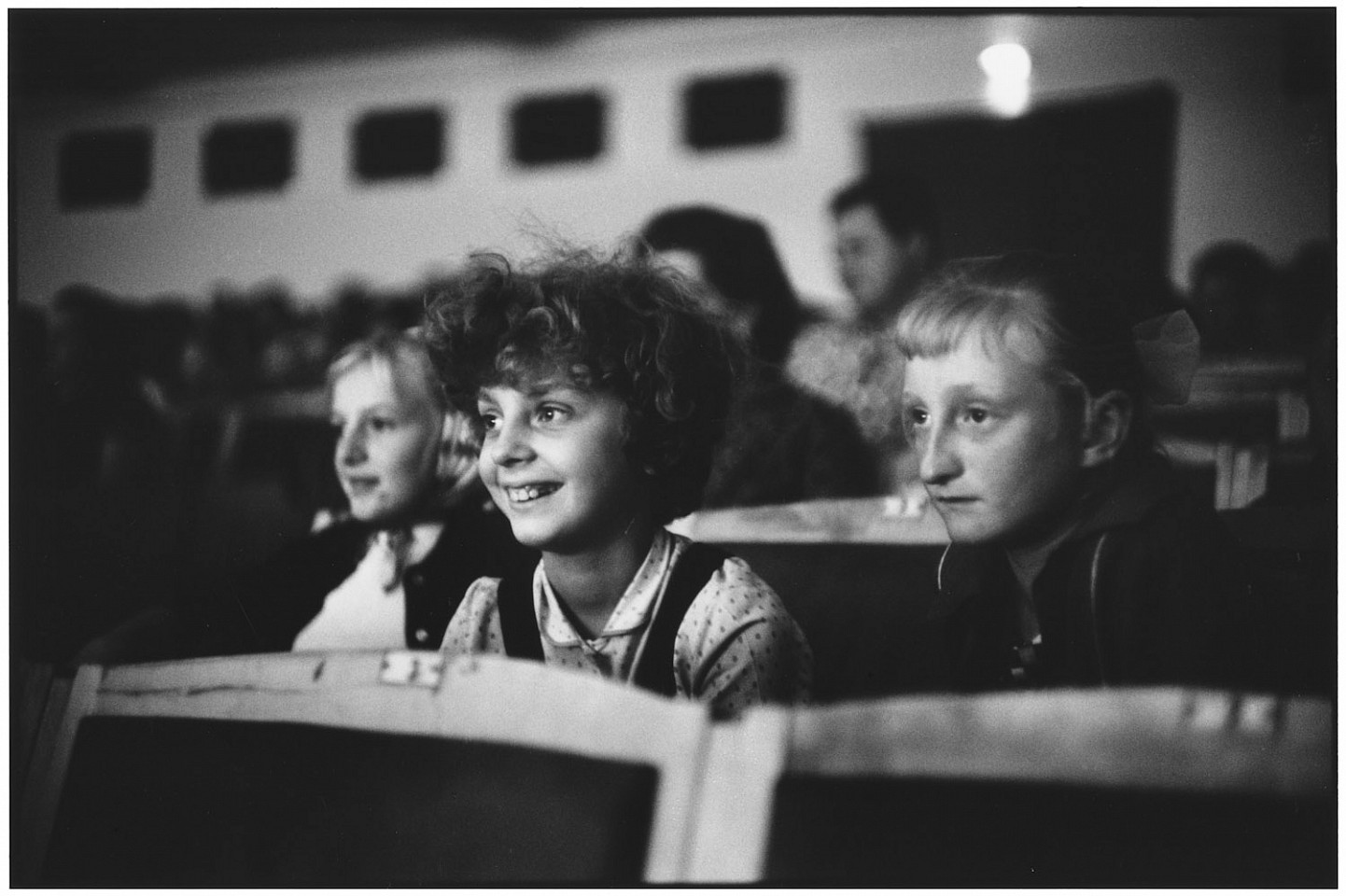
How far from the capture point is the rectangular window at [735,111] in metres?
2.06

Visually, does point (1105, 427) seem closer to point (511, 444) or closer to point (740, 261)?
point (740, 261)

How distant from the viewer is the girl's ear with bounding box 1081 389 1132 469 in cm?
193

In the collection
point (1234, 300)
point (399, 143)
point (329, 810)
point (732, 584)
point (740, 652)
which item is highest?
point (399, 143)

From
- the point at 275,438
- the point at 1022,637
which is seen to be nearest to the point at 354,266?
the point at 275,438

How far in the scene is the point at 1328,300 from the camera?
6.61 feet

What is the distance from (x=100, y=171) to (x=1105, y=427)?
1831 mm

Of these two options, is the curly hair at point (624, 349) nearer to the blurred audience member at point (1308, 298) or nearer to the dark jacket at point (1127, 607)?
the dark jacket at point (1127, 607)

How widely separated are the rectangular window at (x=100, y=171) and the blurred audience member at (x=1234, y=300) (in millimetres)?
1866

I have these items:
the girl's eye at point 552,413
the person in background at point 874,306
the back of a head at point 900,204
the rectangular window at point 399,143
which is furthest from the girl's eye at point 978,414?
the rectangular window at point 399,143

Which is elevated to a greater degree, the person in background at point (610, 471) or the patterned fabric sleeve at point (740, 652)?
the person in background at point (610, 471)

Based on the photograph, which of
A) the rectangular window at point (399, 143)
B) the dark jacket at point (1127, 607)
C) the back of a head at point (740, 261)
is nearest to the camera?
the dark jacket at point (1127, 607)

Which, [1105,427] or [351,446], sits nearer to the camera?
[1105,427]

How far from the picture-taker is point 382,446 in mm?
2092

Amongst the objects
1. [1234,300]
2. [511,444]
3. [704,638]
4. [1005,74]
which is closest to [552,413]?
[511,444]
